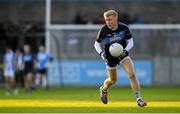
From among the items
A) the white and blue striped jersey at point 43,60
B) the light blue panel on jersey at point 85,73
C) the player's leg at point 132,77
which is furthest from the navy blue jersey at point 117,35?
the light blue panel on jersey at point 85,73

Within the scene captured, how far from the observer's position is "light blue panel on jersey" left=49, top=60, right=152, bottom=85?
33.1 meters

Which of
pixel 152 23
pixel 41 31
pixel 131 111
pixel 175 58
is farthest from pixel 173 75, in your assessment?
pixel 131 111

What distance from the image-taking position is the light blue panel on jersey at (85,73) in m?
33.1

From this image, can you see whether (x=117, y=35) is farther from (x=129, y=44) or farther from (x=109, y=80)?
(x=109, y=80)

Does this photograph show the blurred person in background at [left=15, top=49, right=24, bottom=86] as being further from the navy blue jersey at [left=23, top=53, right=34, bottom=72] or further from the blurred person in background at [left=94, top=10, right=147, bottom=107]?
the blurred person in background at [left=94, top=10, right=147, bottom=107]

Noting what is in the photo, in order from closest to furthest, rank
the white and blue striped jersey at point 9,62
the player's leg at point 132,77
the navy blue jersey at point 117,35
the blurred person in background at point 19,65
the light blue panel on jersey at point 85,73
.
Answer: the player's leg at point 132,77 < the navy blue jersey at point 117,35 < the white and blue striped jersey at point 9,62 < the blurred person in background at point 19,65 < the light blue panel on jersey at point 85,73

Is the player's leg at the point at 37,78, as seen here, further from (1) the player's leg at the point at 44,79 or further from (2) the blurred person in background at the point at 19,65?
(2) the blurred person in background at the point at 19,65

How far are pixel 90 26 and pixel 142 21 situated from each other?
4.20 m

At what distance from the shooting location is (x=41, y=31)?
37281 mm

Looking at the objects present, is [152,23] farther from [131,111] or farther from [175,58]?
[131,111]

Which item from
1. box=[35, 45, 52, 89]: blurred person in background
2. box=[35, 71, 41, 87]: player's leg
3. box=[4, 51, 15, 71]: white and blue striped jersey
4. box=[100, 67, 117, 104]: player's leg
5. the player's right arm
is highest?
the player's right arm

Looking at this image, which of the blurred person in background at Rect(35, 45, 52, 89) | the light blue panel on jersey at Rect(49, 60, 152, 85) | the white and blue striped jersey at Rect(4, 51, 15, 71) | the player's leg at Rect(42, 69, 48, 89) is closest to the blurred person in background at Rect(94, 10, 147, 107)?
the white and blue striped jersey at Rect(4, 51, 15, 71)

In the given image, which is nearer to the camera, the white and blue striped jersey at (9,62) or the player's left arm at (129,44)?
the player's left arm at (129,44)

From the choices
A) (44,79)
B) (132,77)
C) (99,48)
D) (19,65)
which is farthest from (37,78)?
(132,77)
